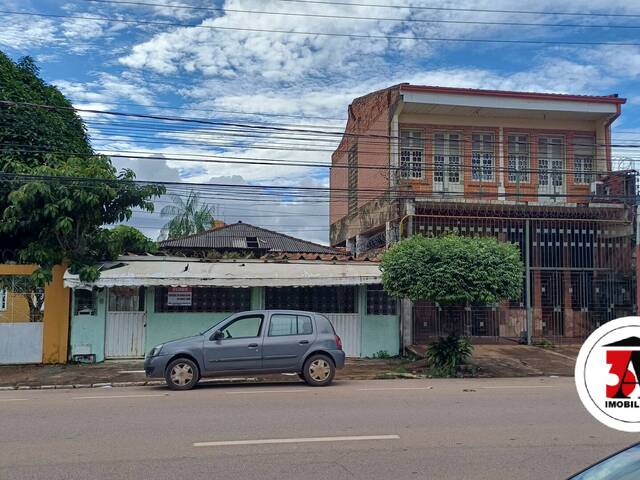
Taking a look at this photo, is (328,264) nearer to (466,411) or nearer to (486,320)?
(486,320)

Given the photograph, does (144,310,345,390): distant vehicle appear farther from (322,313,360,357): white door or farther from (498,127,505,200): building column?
(498,127,505,200): building column

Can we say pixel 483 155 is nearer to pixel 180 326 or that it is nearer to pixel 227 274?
pixel 227 274

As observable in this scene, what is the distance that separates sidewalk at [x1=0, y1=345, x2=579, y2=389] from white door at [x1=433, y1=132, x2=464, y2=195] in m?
6.02

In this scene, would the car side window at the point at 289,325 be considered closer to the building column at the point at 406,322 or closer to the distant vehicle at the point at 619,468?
the building column at the point at 406,322

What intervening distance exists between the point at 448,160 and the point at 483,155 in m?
1.25

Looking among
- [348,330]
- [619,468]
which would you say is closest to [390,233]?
[348,330]

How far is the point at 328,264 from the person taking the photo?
17344mm

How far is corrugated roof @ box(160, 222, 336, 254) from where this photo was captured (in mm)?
26266

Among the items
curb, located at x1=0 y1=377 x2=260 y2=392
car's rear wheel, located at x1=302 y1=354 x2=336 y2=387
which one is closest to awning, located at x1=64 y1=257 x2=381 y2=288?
curb, located at x1=0 y1=377 x2=260 y2=392

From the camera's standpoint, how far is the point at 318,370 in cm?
1194

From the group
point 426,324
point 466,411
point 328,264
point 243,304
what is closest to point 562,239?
point 426,324

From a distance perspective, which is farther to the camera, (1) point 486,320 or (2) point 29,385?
(1) point 486,320

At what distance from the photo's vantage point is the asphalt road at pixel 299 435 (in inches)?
233

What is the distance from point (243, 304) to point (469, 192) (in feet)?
28.1
